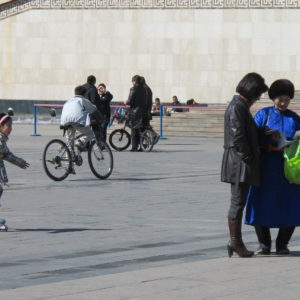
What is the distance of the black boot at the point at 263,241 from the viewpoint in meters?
9.93

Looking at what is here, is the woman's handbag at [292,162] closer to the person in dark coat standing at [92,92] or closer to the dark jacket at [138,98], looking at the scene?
the person in dark coat standing at [92,92]

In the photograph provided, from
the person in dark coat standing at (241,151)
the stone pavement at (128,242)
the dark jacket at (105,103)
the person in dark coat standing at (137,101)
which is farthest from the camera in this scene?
the dark jacket at (105,103)

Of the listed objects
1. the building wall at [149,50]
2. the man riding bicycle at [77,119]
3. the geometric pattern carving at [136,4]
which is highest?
the geometric pattern carving at [136,4]

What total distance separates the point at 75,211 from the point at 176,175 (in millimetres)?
5597

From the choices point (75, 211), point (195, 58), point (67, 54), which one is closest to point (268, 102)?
point (195, 58)

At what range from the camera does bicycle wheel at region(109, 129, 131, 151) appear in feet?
86.6

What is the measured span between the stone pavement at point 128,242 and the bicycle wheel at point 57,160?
179 millimetres

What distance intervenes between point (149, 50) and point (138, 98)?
54.3ft

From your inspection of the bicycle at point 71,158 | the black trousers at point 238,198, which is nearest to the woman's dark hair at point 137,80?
the bicycle at point 71,158

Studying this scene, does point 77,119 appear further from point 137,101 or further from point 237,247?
point 237,247

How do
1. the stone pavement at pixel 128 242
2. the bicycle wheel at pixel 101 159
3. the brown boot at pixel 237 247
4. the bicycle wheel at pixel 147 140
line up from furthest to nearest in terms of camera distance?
the bicycle wheel at pixel 147 140
the bicycle wheel at pixel 101 159
the brown boot at pixel 237 247
the stone pavement at pixel 128 242

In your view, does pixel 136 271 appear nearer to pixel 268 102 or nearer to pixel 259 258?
pixel 259 258

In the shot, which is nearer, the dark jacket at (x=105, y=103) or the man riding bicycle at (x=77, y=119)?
the man riding bicycle at (x=77, y=119)

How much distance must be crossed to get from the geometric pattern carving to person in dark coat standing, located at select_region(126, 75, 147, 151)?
52.0 ft
